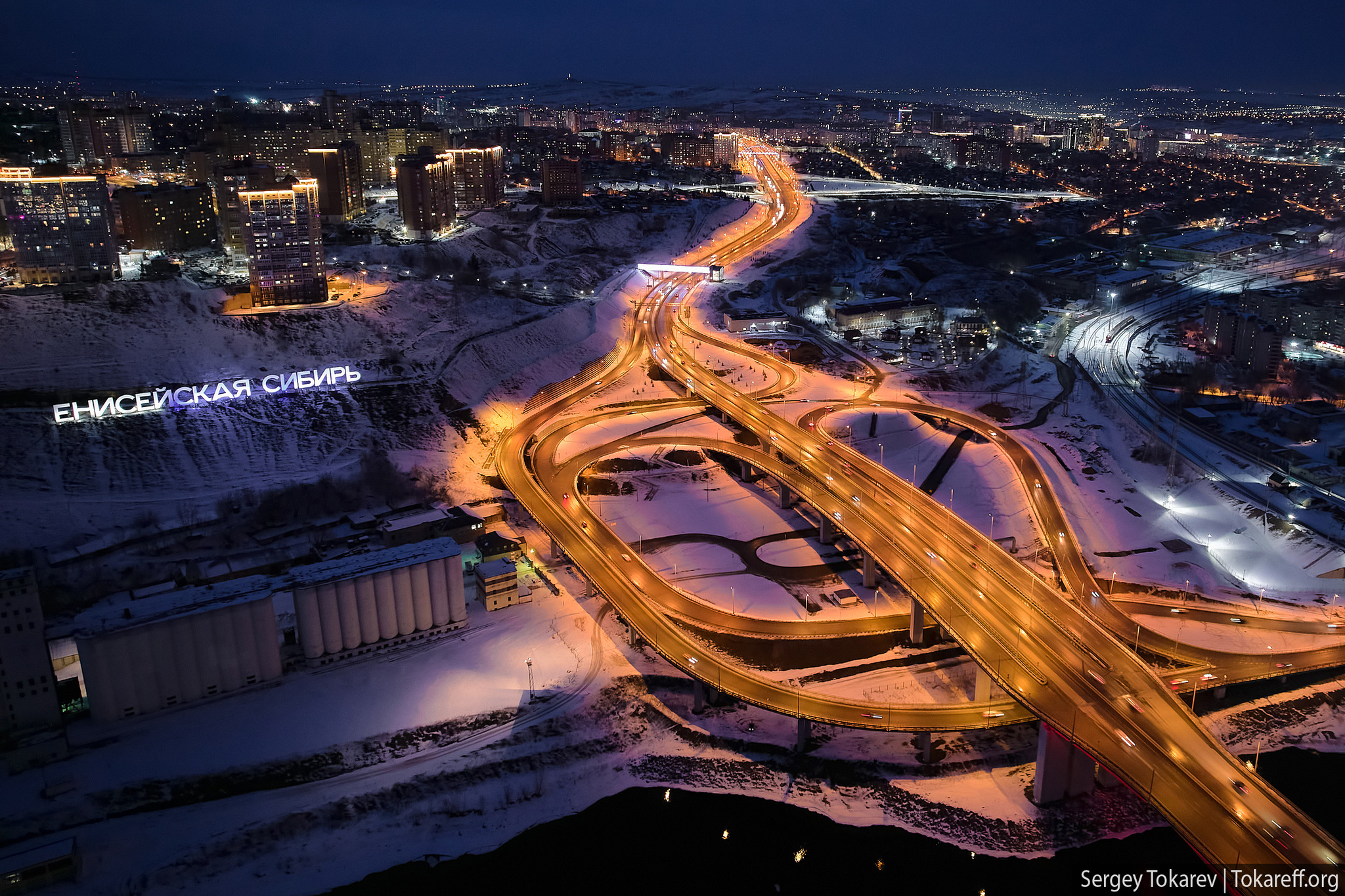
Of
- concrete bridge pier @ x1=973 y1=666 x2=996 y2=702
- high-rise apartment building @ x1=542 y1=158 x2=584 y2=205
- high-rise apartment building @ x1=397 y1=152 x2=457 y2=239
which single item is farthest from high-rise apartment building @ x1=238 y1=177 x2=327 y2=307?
high-rise apartment building @ x1=542 y1=158 x2=584 y2=205

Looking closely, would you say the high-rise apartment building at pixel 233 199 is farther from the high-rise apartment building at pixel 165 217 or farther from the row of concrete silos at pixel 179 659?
the row of concrete silos at pixel 179 659

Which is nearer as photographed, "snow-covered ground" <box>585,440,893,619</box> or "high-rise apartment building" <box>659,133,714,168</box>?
"snow-covered ground" <box>585,440,893,619</box>

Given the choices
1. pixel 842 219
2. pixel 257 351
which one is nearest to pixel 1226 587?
pixel 257 351

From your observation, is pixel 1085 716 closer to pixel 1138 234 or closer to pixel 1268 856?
pixel 1268 856

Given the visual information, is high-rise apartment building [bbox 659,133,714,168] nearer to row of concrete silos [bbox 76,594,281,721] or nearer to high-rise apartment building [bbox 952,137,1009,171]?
high-rise apartment building [bbox 952,137,1009,171]

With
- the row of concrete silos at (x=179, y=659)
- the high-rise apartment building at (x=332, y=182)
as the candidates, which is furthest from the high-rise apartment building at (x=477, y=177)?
the row of concrete silos at (x=179, y=659)
